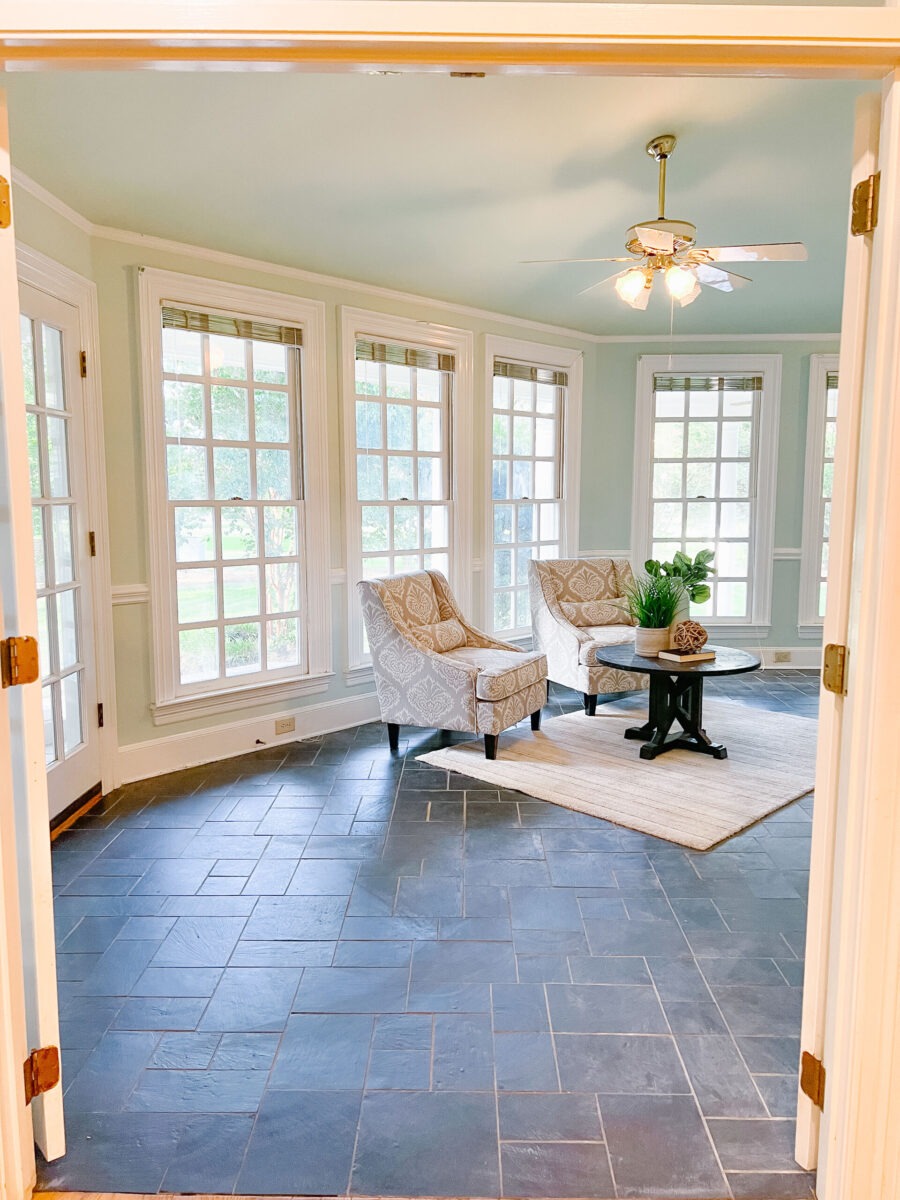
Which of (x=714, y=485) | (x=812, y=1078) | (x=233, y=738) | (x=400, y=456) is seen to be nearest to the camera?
(x=812, y=1078)

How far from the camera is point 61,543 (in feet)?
11.6

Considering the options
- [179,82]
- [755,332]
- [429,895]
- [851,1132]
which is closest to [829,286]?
[755,332]

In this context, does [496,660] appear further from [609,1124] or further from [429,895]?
[609,1124]

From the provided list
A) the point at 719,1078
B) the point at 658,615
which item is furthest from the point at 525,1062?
the point at 658,615

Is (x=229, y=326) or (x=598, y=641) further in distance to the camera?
(x=598, y=641)

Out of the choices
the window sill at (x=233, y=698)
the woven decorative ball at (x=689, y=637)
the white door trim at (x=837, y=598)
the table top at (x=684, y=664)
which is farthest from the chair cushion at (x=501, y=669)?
the white door trim at (x=837, y=598)

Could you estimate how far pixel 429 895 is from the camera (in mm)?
2857

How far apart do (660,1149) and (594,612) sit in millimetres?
4050

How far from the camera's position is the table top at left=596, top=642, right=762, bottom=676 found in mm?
4078

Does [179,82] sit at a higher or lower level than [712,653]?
higher

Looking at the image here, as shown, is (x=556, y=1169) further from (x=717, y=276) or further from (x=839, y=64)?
(x=717, y=276)

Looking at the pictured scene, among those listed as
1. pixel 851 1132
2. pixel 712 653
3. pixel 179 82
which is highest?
pixel 179 82

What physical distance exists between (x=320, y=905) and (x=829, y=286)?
4659 mm

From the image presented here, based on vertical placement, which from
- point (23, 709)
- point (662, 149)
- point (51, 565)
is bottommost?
point (23, 709)
